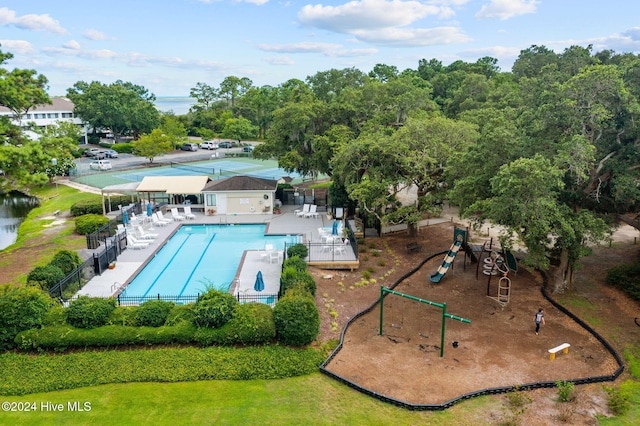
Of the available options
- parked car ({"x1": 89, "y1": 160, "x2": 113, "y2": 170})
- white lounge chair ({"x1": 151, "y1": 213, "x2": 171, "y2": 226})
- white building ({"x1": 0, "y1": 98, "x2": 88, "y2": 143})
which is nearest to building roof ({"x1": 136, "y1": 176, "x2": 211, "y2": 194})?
white lounge chair ({"x1": 151, "y1": 213, "x2": 171, "y2": 226})

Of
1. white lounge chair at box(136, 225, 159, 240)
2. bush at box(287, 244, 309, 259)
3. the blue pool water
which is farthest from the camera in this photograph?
white lounge chair at box(136, 225, 159, 240)

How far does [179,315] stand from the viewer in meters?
13.8

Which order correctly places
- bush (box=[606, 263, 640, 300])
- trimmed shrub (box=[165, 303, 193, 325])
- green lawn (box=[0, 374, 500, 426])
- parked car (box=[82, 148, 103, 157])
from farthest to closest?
parked car (box=[82, 148, 103, 157]) < bush (box=[606, 263, 640, 300]) < trimmed shrub (box=[165, 303, 193, 325]) < green lawn (box=[0, 374, 500, 426])

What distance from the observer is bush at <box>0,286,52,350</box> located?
→ 12891 millimetres

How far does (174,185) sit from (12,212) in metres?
14.9

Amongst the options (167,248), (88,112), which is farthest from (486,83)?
(88,112)

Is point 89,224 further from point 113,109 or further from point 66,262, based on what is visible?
point 113,109

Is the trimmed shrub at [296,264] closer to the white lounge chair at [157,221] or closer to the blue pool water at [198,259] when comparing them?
the blue pool water at [198,259]

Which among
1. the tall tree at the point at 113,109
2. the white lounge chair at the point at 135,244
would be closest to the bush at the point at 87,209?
the white lounge chair at the point at 135,244

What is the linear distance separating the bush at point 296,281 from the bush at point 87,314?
5.50m

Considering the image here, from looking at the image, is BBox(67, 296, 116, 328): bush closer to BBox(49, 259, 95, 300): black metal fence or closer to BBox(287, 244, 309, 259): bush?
BBox(49, 259, 95, 300): black metal fence

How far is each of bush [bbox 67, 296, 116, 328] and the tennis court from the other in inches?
950

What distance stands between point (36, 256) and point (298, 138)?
17.2m

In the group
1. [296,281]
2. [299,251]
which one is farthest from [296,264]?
[299,251]
